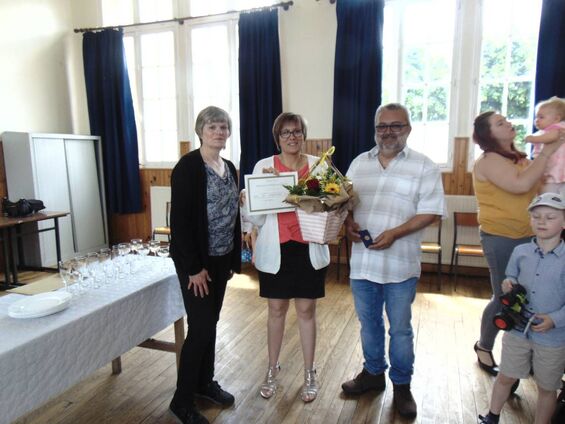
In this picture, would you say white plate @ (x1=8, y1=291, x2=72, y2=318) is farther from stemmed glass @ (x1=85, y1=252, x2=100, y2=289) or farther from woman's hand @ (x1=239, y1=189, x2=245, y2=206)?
woman's hand @ (x1=239, y1=189, x2=245, y2=206)

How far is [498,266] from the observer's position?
2.10 meters

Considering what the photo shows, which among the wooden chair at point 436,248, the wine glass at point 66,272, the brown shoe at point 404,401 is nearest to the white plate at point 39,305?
the wine glass at point 66,272

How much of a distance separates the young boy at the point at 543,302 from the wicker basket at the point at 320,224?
757 millimetres

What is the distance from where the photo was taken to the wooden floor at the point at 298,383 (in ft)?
6.72

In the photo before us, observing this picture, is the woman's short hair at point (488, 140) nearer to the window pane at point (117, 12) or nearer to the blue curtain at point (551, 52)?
the blue curtain at point (551, 52)

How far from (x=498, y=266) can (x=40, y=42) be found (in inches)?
236

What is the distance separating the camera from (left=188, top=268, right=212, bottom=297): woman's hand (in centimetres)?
180

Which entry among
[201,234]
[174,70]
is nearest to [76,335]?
[201,234]

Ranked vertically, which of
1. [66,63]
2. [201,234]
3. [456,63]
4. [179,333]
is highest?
[66,63]

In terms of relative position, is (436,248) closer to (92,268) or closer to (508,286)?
(508,286)

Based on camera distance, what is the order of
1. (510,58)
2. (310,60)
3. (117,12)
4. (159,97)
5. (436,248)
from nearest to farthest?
(436,248), (510,58), (310,60), (159,97), (117,12)

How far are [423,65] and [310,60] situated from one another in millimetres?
1284

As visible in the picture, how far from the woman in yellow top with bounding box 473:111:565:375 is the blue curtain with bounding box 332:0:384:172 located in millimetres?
2329

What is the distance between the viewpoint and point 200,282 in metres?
1.81
